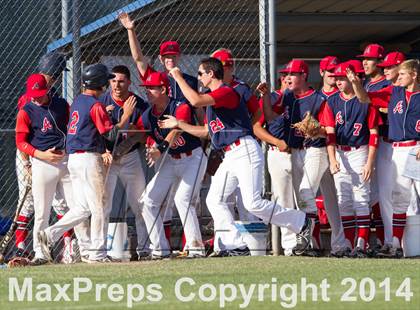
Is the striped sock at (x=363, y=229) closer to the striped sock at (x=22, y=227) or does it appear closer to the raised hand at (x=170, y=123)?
the raised hand at (x=170, y=123)

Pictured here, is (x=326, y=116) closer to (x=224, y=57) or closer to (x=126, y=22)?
(x=224, y=57)

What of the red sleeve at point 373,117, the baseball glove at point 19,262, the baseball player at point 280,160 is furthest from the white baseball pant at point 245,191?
the baseball glove at point 19,262

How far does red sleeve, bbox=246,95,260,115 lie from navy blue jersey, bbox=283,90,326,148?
57 centimetres

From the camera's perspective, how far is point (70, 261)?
11.8 metres

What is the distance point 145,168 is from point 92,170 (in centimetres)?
179

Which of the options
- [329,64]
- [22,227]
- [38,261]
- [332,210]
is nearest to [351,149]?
[332,210]

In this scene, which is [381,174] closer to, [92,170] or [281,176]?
[281,176]

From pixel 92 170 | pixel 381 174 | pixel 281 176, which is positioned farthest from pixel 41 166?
pixel 381 174

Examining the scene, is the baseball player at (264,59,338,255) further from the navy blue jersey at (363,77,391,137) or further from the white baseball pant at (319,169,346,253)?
the navy blue jersey at (363,77,391,137)

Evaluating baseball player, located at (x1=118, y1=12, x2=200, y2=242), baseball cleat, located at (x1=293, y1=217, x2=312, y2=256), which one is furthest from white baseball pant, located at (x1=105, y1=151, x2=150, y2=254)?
baseball cleat, located at (x1=293, y1=217, x2=312, y2=256)

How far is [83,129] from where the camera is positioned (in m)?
11.2

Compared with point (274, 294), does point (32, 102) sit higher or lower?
higher

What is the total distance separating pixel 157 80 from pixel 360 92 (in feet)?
6.74

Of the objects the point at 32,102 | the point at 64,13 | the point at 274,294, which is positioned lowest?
the point at 274,294
